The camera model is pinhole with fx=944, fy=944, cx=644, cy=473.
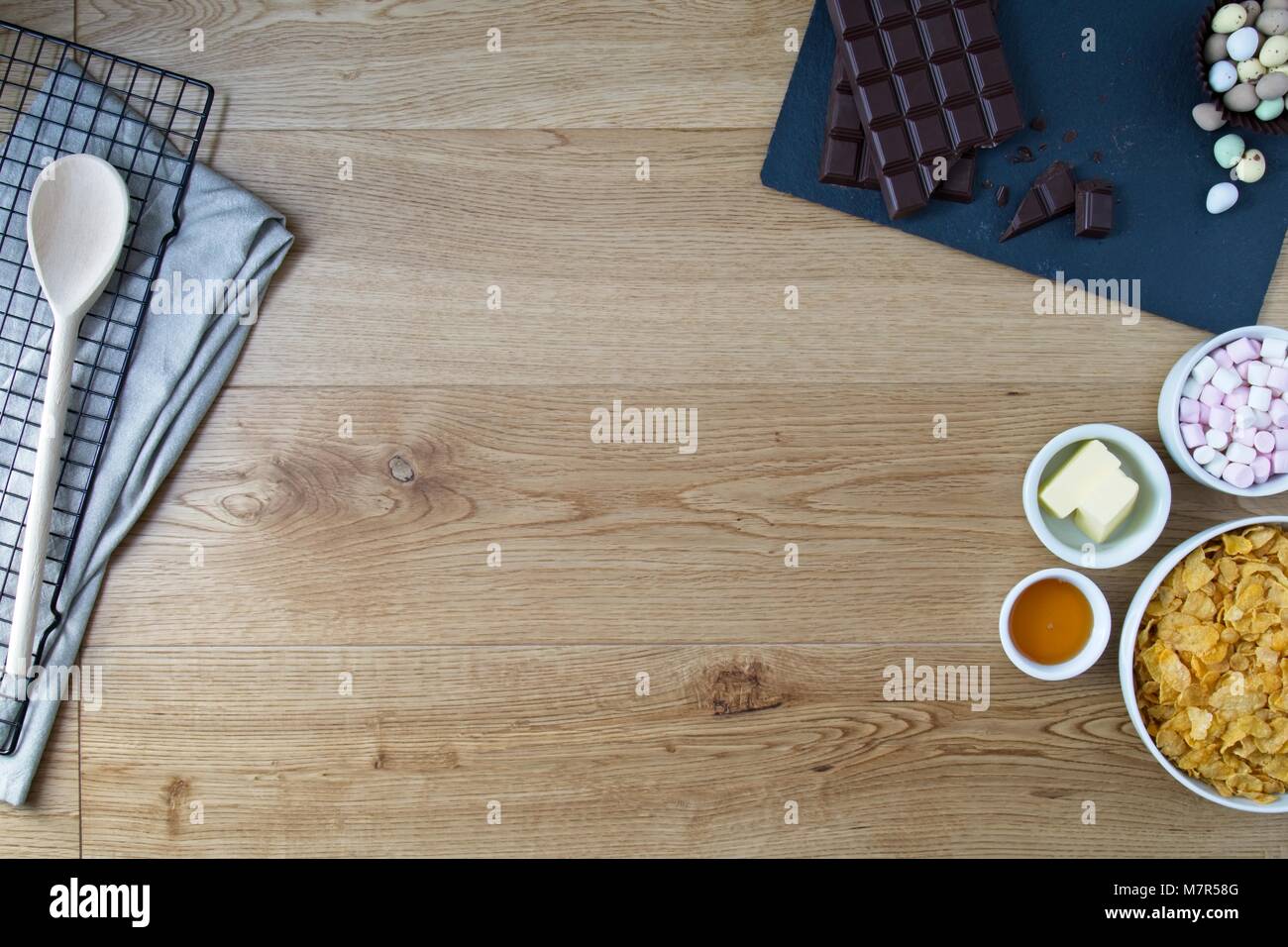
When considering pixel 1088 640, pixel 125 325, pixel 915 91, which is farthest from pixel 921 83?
pixel 125 325

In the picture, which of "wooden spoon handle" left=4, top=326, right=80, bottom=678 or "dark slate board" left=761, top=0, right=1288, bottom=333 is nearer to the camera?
"wooden spoon handle" left=4, top=326, right=80, bottom=678

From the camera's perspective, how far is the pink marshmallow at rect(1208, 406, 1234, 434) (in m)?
1.20

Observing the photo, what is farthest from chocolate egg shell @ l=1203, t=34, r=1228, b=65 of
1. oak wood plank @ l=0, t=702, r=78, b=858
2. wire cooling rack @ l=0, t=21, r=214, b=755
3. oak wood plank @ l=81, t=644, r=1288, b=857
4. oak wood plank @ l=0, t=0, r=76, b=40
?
oak wood plank @ l=0, t=702, r=78, b=858

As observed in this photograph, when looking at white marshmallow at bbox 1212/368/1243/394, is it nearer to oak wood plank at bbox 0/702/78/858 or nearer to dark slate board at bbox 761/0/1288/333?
dark slate board at bbox 761/0/1288/333

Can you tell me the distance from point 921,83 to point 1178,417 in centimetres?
55

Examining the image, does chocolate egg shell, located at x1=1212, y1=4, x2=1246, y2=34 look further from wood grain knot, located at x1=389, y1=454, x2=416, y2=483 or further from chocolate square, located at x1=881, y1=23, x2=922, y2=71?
wood grain knot, located at x1=389, y1=454, x2=416, y2=483

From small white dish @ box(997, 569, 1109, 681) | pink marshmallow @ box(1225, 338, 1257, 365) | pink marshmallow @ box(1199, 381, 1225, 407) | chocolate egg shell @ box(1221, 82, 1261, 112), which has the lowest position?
small white dish @ box(997, 569, 1109, 681)

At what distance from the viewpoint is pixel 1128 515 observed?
1.23 m

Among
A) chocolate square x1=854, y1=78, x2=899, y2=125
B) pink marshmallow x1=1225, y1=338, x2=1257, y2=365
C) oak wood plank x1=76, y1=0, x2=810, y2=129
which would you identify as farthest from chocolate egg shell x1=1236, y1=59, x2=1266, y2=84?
Answer: oak wood plank x1=76, y1=0, x2=810, y2=129

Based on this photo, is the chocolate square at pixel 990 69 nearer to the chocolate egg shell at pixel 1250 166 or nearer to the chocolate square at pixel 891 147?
the chocolate square at pixel 891 147

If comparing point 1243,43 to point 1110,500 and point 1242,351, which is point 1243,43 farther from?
point 1110,500

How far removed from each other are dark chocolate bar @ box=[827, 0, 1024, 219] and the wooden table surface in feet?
0.30

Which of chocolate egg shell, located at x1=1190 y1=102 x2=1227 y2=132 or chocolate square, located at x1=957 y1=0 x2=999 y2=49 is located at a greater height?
chocolate square, located at x1=957 y1=0 x2=999 y2=49

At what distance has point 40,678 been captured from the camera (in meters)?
1.22
